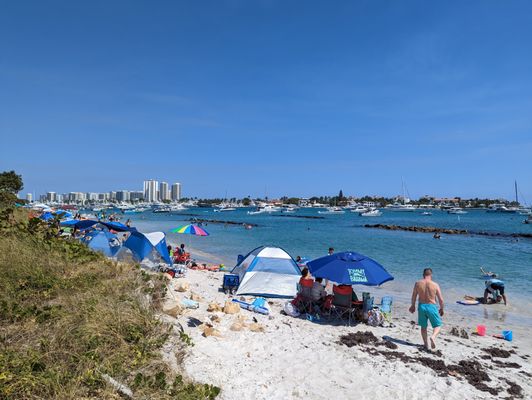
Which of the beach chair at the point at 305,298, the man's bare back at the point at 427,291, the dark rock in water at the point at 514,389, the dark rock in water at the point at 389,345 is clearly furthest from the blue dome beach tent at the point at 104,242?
the dark rock in water at the point at 514,389

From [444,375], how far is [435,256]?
22174 millimetres

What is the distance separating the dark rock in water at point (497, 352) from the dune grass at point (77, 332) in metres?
6.46

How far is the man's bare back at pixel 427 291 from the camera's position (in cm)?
766

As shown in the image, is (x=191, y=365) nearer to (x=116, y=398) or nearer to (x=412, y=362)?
(x=116, y=398)

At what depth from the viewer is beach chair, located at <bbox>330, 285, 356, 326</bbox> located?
9.40 meters

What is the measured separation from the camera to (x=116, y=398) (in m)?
3.72

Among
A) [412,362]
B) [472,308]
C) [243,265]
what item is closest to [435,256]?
[472,308]

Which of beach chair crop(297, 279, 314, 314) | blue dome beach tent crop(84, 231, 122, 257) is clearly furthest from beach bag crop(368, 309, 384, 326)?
blue dome beach tent crop(84, 231, 122, 257)

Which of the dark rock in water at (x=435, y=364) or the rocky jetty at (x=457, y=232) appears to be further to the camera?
the rocky jetty at (x=457, y=232)

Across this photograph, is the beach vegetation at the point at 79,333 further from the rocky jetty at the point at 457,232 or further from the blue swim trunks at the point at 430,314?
the rocky jetty at the point at 457,232

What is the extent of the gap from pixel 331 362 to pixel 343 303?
2.86 meters

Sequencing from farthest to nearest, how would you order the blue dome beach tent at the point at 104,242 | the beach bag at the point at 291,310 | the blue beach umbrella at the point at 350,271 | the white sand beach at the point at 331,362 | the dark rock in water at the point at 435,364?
→ the blue dome beach tent at the point at 104,242 < the beach bag at the point at 291,310 < the blue beach umbrella at the point at 350,271 < the dark rock in water at the point at 435,364 < the white sand beach at the point at 331,362

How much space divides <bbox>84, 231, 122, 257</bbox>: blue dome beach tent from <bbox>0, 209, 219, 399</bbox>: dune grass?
5.63 meters

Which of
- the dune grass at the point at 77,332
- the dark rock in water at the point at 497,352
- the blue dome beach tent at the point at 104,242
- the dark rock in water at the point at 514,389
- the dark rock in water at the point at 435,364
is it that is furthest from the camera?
the blue dome beach tent at the point at 104,242
